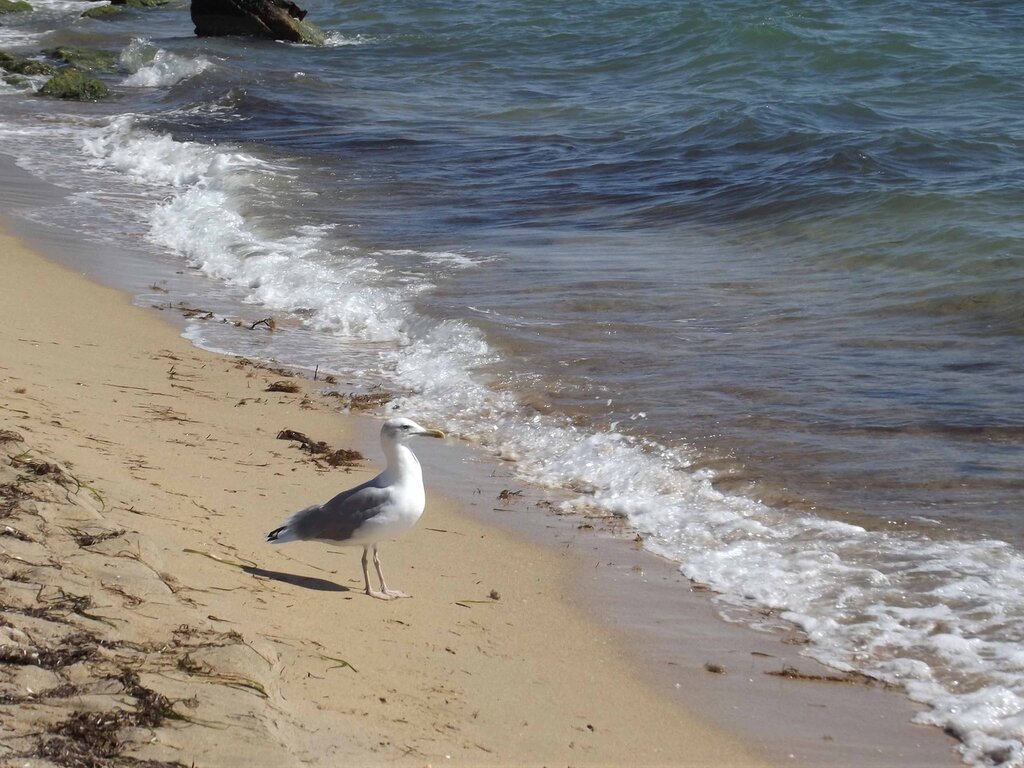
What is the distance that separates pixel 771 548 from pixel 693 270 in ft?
16.3

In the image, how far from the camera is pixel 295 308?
910 centimetres

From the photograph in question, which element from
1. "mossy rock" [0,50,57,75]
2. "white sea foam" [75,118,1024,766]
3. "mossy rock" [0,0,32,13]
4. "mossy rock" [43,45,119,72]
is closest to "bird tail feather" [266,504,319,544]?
"white sea foam" [75,118,1024,766]

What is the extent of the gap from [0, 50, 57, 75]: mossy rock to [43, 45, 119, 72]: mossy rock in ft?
3.51

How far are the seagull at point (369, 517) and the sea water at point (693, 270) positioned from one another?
1326mm

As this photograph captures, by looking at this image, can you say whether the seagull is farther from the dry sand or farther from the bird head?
the dry sand

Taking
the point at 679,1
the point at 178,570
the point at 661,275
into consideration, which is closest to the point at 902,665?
the point at 178,570

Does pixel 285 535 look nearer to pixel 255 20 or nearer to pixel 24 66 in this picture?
pixel 24 66

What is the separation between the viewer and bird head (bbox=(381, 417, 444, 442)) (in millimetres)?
4805

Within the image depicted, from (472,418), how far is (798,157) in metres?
7.94

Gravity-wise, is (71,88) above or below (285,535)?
above

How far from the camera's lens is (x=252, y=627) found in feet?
12.8

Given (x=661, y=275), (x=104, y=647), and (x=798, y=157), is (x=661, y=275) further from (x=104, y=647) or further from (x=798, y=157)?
(x=104, y=647)

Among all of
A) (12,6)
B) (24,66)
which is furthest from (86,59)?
(12,6)

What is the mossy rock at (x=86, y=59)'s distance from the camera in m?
23.0
